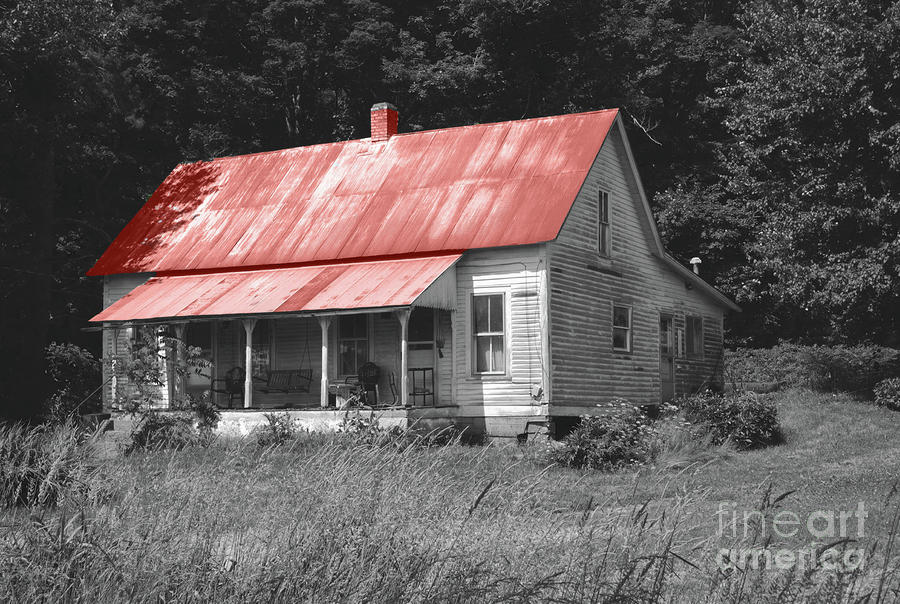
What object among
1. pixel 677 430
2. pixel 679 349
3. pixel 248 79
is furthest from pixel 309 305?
pixel 248 79

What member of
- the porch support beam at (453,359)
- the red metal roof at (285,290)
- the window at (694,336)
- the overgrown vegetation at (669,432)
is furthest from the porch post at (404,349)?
the window at (694,336)

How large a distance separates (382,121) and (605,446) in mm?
→ 12047

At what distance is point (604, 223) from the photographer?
24.4m

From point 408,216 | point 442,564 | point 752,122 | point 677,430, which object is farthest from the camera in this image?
point 752,122

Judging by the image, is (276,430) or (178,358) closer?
(276,430)

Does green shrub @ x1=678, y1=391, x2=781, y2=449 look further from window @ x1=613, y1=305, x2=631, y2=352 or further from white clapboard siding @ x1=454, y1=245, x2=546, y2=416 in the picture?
window @ x1=613, y1=305, x2=631, y2=352

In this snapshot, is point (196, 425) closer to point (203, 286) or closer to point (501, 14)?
point (203, 286)

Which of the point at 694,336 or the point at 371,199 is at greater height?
the point at 371,199

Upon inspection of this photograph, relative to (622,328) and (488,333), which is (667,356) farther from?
(488,333)

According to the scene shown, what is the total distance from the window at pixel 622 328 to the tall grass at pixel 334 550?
15.9 m

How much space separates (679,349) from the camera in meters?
28.1

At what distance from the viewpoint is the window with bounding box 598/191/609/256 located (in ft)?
79.8

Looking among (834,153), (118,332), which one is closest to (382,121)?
(118,332)

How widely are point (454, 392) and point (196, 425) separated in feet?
16.5
